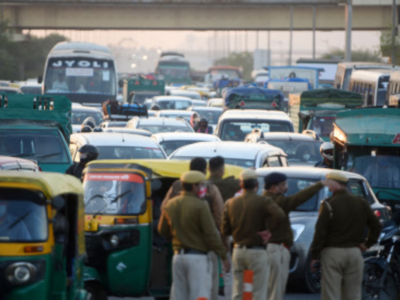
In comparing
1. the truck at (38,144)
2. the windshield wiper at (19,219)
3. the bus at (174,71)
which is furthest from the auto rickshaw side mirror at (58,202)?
the bus at (174,71)

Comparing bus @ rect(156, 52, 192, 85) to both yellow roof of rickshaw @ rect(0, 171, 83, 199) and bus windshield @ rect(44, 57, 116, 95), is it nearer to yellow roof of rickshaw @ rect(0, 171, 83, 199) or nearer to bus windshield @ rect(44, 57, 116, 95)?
bus windshield @ rect(44, 57, 116, 95)

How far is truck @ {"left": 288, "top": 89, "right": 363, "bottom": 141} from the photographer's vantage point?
28.1 metres

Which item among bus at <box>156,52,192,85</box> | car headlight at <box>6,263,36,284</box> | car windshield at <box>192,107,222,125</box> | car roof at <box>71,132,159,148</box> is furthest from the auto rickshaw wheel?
bus at <box>156,52,192,85</box>

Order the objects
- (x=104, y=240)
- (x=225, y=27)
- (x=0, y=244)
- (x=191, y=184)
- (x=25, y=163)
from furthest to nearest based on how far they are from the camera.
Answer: (x=225, y=27) < (x=25, y=163) < (x=104, y=240) < (x=191, y=184) < (x=0, y=244)

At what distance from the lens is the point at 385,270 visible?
11.0 metres

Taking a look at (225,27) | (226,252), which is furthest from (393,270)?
(225,27)

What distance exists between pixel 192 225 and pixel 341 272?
1.79 m

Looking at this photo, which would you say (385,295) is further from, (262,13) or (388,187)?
(262,13)

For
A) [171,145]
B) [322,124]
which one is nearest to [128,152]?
[171,145]

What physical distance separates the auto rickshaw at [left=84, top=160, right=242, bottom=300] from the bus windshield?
1118 inches

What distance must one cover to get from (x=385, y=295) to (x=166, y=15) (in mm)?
63617

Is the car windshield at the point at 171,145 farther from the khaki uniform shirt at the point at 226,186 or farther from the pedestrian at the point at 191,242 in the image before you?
the pedestrian at the point at 191,242

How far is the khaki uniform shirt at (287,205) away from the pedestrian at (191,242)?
0.85 m

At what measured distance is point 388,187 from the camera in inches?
648
